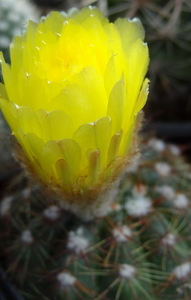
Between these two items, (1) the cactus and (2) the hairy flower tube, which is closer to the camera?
(2) the hairy flower tube

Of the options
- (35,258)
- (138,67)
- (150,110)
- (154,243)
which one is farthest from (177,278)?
Answer: (150,110)

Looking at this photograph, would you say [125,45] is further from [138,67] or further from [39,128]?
[39,128]

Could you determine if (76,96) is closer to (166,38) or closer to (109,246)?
(109,246)

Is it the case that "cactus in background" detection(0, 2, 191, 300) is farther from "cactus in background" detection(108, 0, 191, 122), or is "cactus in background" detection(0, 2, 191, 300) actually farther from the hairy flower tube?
"cactus in background" detection(108, 0, 191, 122)

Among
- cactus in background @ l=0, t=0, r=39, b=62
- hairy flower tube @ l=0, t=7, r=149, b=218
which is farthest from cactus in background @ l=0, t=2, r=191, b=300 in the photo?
cactus in background @ l=0, t=0, r=39, b=62

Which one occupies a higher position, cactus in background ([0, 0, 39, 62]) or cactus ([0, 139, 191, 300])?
cactus in background ([0, 0, 39, 62])

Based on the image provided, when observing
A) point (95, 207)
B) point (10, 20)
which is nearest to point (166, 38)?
point (10, 20)

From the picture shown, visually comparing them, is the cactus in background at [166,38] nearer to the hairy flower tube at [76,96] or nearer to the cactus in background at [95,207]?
the cactus in background at [95,207]
